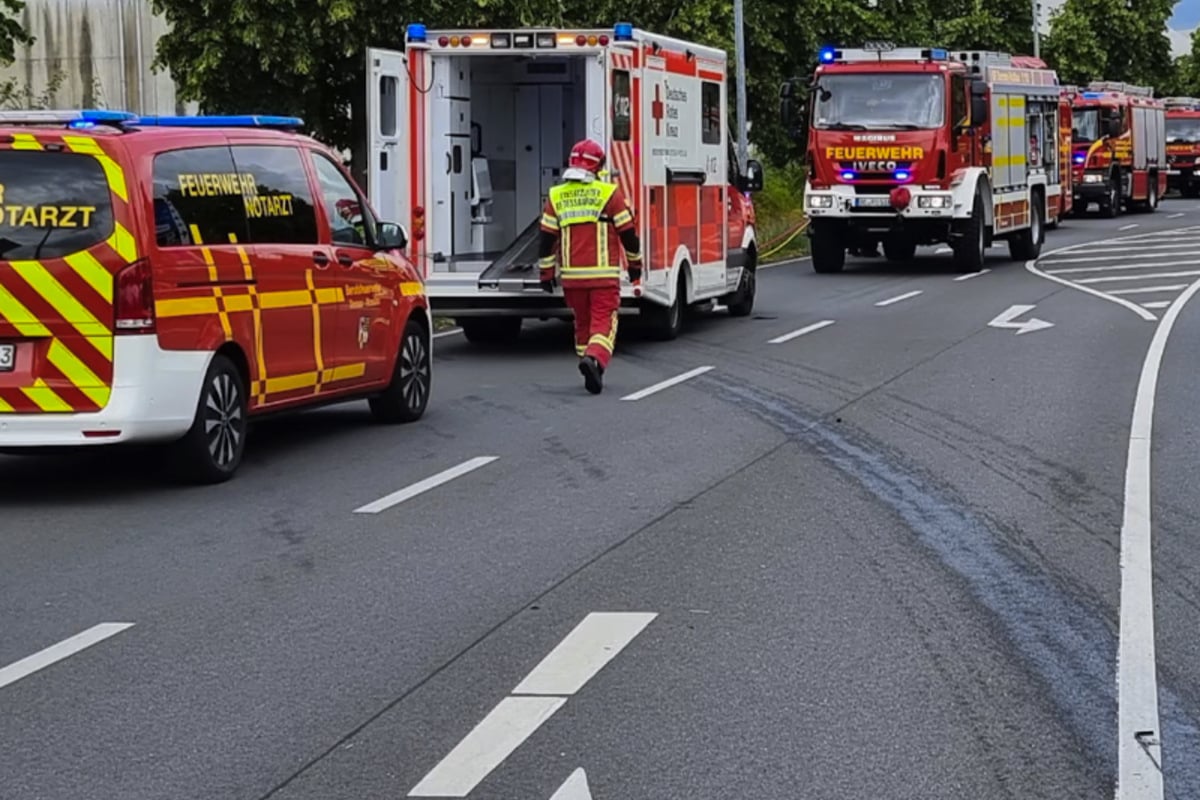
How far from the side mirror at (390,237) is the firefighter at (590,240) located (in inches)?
96.2

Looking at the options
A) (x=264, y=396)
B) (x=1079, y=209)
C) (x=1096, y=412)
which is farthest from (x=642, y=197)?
(x=1079, y=209)

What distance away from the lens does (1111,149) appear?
5041 centimetres

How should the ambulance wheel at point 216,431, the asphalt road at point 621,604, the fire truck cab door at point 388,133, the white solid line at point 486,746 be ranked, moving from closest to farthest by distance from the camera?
A: the white solid line at point 486,746 → the asphalt road at point 621,604 → the ambulance wheel at point 216,431 → the fire truck cab door at point 388,133

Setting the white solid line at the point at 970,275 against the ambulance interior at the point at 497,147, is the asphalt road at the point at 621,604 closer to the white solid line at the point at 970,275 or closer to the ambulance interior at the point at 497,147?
the ambulance interior at the point at 497,147

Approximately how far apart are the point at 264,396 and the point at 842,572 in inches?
→ 167

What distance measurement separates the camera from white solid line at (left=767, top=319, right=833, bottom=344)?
19656 millimetres

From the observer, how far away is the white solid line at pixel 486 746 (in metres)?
5.61

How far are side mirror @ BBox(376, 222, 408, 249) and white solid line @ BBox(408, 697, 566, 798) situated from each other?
7.07 m

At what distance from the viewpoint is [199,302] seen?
10.9 meters

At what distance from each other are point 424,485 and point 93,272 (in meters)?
1.99

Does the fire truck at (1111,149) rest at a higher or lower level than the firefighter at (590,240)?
higher

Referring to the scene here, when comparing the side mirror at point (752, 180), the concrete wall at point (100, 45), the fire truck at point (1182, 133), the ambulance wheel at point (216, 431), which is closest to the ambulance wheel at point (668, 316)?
the side mirror at point (752, 180)

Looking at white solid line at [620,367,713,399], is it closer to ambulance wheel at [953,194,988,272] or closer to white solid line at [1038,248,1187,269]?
ambulance wheel at [953,194,988,272]

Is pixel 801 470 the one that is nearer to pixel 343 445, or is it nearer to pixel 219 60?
pixel 343 445
